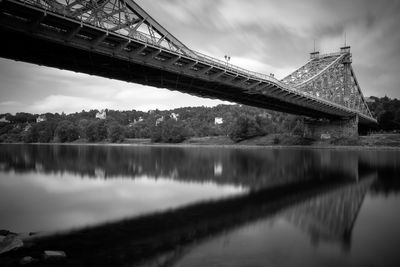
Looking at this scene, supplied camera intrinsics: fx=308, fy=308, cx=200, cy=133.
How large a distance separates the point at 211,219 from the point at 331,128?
7692 centimetres

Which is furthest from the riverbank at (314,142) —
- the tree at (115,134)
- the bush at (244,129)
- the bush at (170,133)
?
the tree at (115,134)

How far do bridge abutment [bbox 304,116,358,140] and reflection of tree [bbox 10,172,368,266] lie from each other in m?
67.2

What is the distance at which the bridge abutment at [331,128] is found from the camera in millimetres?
78188

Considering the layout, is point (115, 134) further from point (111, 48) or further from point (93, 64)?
point (111, 48)

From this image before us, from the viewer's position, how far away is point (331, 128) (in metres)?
82.1

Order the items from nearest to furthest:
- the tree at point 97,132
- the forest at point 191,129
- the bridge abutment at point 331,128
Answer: the bridge abutment at point 331,128
the forest at point 191,129
the tree at point 97,132

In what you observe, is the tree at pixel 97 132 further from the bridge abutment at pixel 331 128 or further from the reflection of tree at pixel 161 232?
the reflection of tree at pixel 161 232

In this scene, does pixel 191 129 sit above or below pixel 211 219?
above

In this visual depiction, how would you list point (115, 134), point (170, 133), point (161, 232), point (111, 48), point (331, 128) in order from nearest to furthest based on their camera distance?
point (161, 232), point (111, 48), point (331, 128), point (170, 133), point (115, 134)

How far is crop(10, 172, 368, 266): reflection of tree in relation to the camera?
9133 mm

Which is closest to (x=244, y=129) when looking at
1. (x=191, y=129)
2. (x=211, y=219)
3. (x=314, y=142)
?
(x=314, y=142)

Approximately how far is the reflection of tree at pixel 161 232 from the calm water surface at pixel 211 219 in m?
0.03

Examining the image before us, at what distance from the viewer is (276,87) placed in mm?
42031

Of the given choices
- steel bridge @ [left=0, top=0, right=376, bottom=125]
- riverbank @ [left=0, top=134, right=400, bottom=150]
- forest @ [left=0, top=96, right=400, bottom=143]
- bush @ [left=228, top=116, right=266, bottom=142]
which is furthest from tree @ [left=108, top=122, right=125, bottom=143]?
steel bridge @ [left=0, top=0, right=376, bottom=125]
